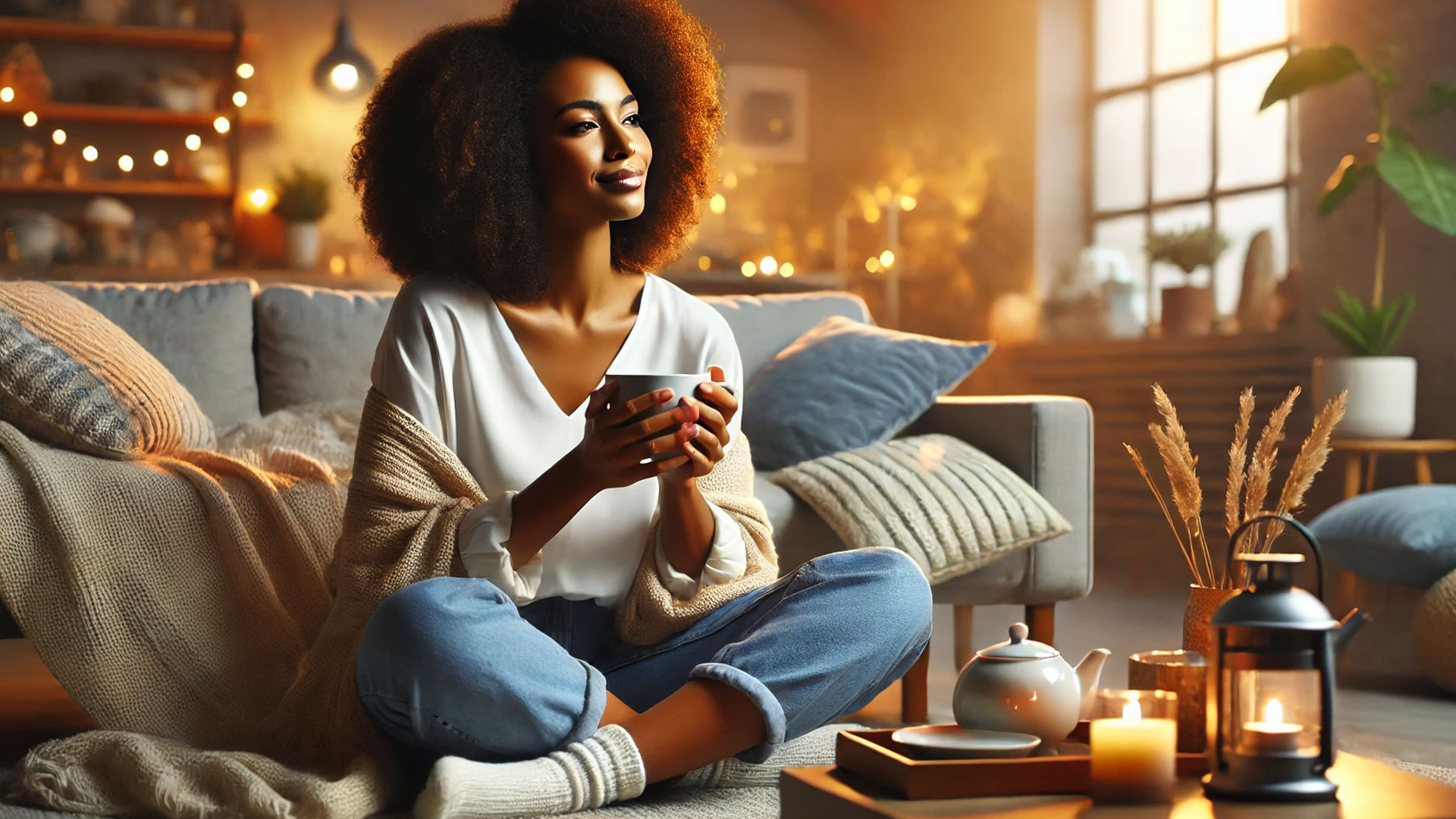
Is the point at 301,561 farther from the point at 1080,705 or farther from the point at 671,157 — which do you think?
the point at 1080,705

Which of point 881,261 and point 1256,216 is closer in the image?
point 1256,216

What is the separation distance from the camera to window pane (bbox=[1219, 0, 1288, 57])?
187 inches

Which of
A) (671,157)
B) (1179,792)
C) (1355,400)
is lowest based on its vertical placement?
(1179,792)

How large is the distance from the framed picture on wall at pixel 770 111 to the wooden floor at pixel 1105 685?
12.5 ft

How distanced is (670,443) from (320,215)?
3635 millimetres

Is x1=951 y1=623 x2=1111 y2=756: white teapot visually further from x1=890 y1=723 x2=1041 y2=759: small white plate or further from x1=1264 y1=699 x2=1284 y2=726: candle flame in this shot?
x1=1264 y1=699 x2=1284 y2=726: candle flame

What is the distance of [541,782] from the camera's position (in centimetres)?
136

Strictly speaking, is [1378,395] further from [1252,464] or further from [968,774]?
[968,774]

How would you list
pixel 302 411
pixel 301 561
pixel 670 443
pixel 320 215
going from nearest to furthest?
pixel 670 443, pixel 301 561, pixel 302 411, pixel 320 215

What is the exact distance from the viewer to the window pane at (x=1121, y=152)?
541 cm

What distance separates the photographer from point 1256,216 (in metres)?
4.86

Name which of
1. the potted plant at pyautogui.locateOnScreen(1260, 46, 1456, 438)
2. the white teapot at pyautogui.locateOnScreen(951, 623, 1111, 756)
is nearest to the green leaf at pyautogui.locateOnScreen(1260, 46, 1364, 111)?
the potted plant at pyautogui.locateOnScreen(1260, 46, 1456, 438)

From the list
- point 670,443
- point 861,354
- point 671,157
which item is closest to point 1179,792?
point 670,443

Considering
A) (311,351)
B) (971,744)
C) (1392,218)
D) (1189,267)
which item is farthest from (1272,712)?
(1189,267)
